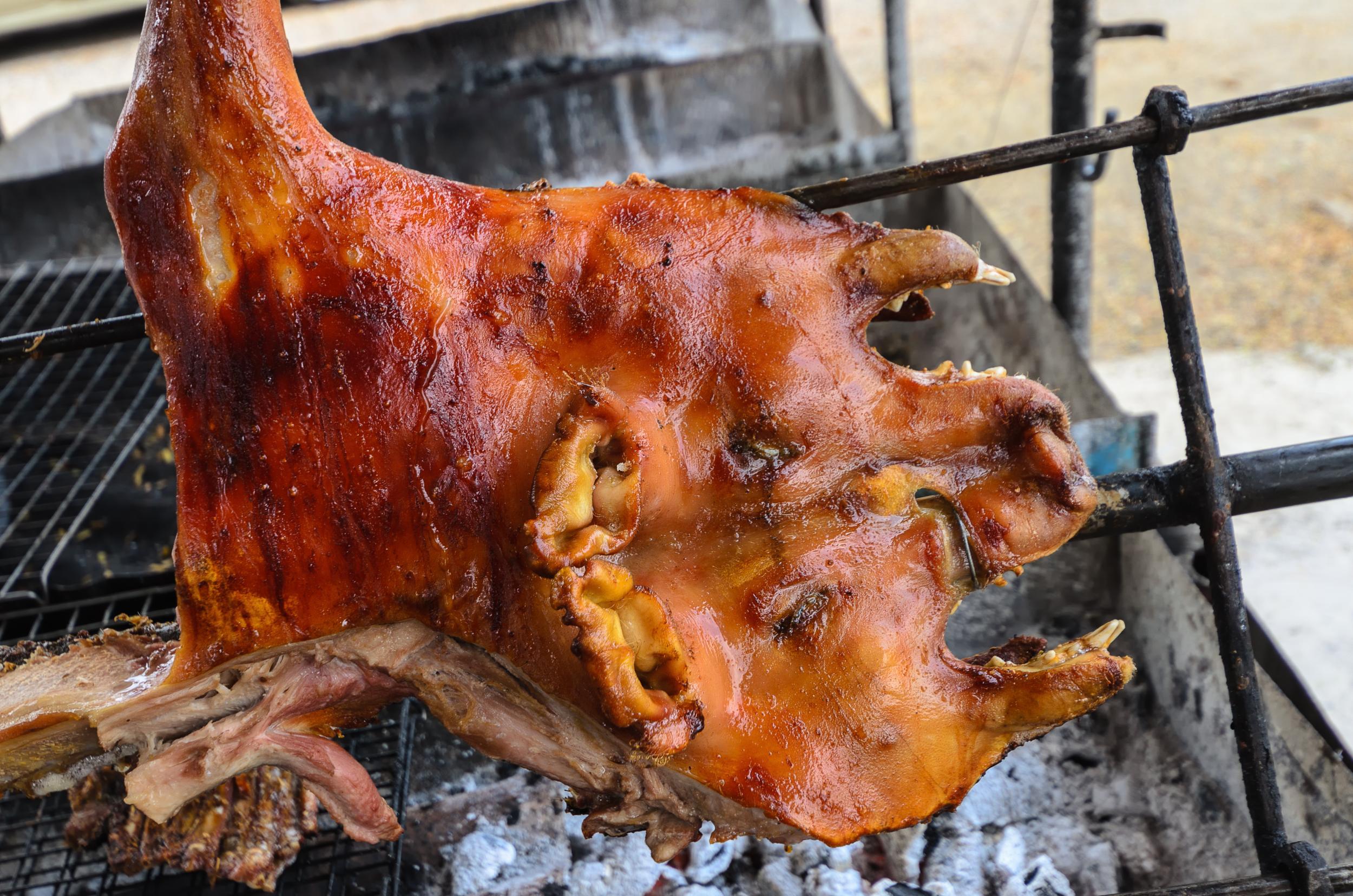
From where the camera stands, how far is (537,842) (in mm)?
2584

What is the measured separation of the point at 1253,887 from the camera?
1670 millimetres

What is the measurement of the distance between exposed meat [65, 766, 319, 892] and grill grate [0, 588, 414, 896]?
0.23 feet

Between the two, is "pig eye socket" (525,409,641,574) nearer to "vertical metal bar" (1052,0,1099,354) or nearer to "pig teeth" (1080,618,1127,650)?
"pig teeth" (1080,618,1127,650)

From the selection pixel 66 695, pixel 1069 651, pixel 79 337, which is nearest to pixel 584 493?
pixel 1069 651

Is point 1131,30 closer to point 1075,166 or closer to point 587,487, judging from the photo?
point 1075,166

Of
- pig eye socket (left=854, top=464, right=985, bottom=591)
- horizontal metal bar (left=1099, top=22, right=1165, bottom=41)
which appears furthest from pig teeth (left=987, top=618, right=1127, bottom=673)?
horizontal metal bar (left=1099, top=22, right=1165, bottom=41)

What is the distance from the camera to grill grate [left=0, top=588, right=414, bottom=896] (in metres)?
2.39

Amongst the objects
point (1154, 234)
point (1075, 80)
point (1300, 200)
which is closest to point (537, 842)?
point (1154, 234)

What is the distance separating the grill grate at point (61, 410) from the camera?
360 centimetres

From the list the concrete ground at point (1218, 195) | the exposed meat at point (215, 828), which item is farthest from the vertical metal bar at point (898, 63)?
the exposed meat at point (215, 828)

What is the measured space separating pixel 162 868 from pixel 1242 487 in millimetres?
2507

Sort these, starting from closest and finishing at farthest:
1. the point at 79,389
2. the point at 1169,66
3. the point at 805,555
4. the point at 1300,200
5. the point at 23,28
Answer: the point at 805,555 → the point at 79,389 → the point at 1300,200 → the point at 1169,66 → the point at 23,28

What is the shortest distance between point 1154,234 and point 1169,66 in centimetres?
990

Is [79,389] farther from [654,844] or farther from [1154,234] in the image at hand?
[1154,234]
